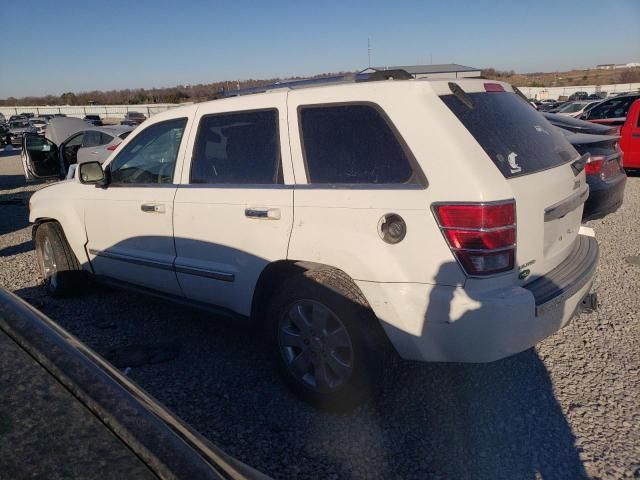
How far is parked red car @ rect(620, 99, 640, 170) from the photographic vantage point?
9883 mm

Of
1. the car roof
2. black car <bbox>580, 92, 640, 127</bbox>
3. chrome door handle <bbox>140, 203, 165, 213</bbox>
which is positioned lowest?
chrome door handle <bbox>140, 203, 165, 213</bbox>

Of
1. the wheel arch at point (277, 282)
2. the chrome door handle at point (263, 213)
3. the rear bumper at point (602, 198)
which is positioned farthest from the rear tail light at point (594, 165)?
the chrome door handle at point (263, 213)

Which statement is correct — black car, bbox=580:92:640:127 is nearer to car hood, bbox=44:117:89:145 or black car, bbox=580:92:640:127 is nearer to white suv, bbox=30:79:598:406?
white suv, bbox=30:79:598:406

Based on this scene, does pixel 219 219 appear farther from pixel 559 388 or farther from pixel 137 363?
pixel 559 388

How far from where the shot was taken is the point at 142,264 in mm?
3979

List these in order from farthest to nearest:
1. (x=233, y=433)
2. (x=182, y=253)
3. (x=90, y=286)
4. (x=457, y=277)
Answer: (x=90, y=286) < (x=182, y=253) < (x=233, y=433) < (x=457, y=277)

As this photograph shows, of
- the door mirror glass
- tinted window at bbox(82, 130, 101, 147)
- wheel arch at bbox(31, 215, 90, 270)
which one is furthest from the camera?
tinted window at bbox(82, 130, 101, 147)

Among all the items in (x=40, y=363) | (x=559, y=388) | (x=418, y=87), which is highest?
(x=418, y=87)

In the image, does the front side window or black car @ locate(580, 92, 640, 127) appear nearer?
the front side window

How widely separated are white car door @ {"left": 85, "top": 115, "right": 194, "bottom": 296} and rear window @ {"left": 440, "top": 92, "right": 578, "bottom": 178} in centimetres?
206

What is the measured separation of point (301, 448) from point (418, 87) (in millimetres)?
2039

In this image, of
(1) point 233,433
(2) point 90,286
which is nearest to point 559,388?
(1) point 233,433

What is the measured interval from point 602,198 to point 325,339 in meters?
4.25

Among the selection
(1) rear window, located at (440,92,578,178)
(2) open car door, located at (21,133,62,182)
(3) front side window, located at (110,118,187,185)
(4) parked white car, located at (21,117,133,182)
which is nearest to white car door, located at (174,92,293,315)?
(3) front side window, located at (110,118,187,185)
